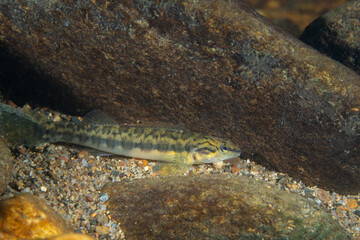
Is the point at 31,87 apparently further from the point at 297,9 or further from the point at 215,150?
the point at 297,9

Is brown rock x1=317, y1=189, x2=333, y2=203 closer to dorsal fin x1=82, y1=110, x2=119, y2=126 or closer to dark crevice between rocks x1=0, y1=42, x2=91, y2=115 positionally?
dorsal fin x1=82, y1=110, x2=119, y2=126

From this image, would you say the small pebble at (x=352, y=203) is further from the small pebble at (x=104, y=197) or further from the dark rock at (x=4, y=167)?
the dark rock at (x=4, y=167)

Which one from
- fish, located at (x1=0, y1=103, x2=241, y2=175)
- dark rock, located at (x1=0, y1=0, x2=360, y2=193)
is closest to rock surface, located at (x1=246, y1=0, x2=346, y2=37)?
dark rock, located at (x1=0, y1=0, x2=360, y2=193)

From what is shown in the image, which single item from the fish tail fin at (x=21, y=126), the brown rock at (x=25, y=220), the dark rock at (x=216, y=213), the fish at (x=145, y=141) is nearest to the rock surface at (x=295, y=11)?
the fish at (x=145, y=141)

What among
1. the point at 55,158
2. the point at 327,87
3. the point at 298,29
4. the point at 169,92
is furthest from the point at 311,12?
the point at 55,158

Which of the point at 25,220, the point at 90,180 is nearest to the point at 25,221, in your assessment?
the point at 25,220
